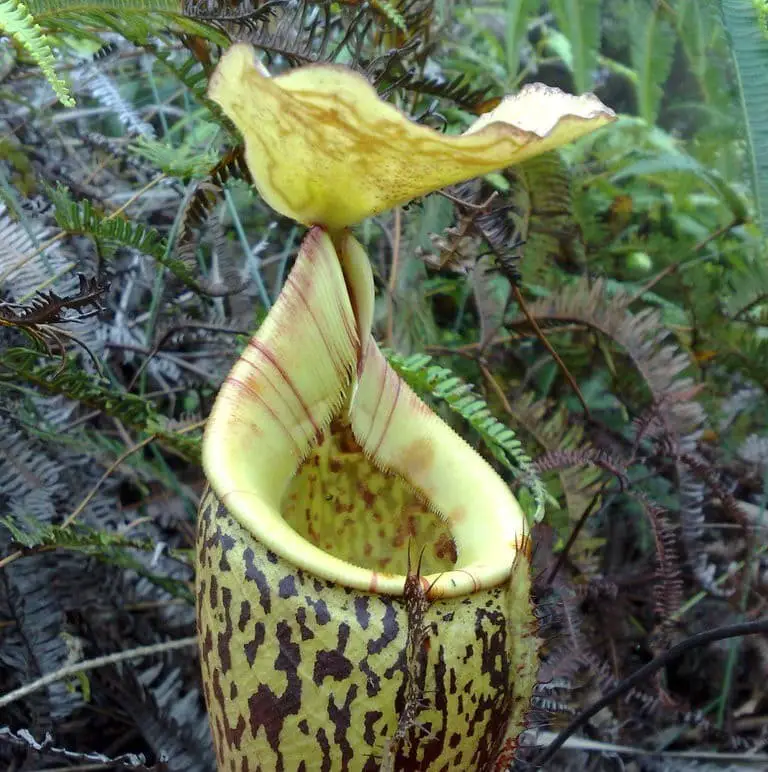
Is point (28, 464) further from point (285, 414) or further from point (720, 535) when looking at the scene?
point (720, 535)

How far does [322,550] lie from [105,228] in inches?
22.6

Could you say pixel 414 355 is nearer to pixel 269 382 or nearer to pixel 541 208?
pixel 269 382

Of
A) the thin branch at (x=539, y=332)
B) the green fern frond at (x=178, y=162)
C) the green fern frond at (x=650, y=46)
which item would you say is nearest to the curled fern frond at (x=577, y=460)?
the thin branch at (x=539, y=332)

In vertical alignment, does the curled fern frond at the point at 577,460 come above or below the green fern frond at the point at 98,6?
below

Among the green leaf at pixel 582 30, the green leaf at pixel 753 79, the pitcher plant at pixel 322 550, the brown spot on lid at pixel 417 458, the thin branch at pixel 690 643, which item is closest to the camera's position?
the pitcher plant at pixel 322 550

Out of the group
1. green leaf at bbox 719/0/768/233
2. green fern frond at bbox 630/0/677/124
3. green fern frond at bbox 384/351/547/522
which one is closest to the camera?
green fern frond at bbox 384/351/547/522

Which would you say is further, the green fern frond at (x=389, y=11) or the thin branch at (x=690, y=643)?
A: the green fern frond at (x=389, y=11)

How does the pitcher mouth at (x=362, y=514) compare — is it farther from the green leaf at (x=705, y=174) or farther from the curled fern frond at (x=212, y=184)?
the green leaf at (x=705, y=174)

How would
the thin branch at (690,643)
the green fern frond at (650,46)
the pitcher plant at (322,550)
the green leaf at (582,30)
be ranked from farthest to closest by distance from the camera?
the green fern frond at (650,46) < the green leaf at (582,30) < the thin branch at (690,643) < the pitcher plant at (322,550)

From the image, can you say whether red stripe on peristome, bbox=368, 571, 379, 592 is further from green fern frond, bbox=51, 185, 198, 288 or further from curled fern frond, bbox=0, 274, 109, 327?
green fern frond, bbox=51, 185, 198, 288

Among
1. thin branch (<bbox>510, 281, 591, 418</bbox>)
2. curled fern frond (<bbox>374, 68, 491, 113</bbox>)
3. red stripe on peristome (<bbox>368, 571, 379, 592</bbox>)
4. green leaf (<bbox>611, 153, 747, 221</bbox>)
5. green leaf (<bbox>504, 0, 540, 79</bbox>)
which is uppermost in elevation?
green leaf (<bbox>504, 0, 540, 79</bbox>)

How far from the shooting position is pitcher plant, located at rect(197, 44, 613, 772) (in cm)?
78

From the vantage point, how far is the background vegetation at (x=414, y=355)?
1.19 metres

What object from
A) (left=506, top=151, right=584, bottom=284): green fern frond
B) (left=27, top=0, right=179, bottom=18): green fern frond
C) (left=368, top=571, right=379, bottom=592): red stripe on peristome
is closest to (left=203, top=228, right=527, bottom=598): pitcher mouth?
(left=368, top=571, right=379, bottom=592): red stripe on peristome
